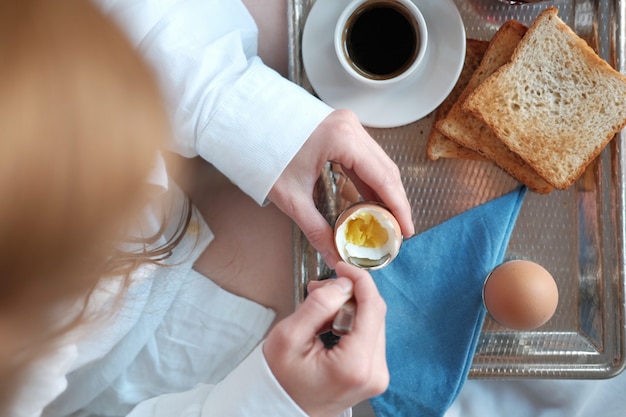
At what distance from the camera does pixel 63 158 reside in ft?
1.35

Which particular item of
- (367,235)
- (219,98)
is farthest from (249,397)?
(219,98)

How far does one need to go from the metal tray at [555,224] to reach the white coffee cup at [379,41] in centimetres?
7

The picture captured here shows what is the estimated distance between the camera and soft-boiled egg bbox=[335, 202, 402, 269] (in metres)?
0.58

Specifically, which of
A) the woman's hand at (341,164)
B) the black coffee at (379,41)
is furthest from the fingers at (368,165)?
the black coffee at (379,41)

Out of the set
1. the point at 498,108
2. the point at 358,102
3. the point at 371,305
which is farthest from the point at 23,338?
the point at 498,108

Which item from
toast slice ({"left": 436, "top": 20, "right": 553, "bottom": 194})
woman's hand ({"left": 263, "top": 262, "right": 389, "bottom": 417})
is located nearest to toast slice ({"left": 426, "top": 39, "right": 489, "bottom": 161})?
toast slice ({"left": 436, "top": 20, "right": 553, "bottom": 194})

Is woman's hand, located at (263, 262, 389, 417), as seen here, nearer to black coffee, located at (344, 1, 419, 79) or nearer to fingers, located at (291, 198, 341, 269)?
fingers, located at (291, 198, 341, 269)

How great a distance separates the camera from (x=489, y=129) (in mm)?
728

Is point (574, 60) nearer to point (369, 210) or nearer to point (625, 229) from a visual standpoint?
point (625, 229)

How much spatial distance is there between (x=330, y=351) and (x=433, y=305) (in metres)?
0.24

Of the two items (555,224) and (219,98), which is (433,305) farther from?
(219,98)

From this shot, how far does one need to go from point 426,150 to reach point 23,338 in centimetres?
49

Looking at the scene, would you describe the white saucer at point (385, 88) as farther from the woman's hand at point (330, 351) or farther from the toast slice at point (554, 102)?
the woman's hand at point (330, 351)

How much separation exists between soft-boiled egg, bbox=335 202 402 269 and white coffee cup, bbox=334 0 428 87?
0.56ft
